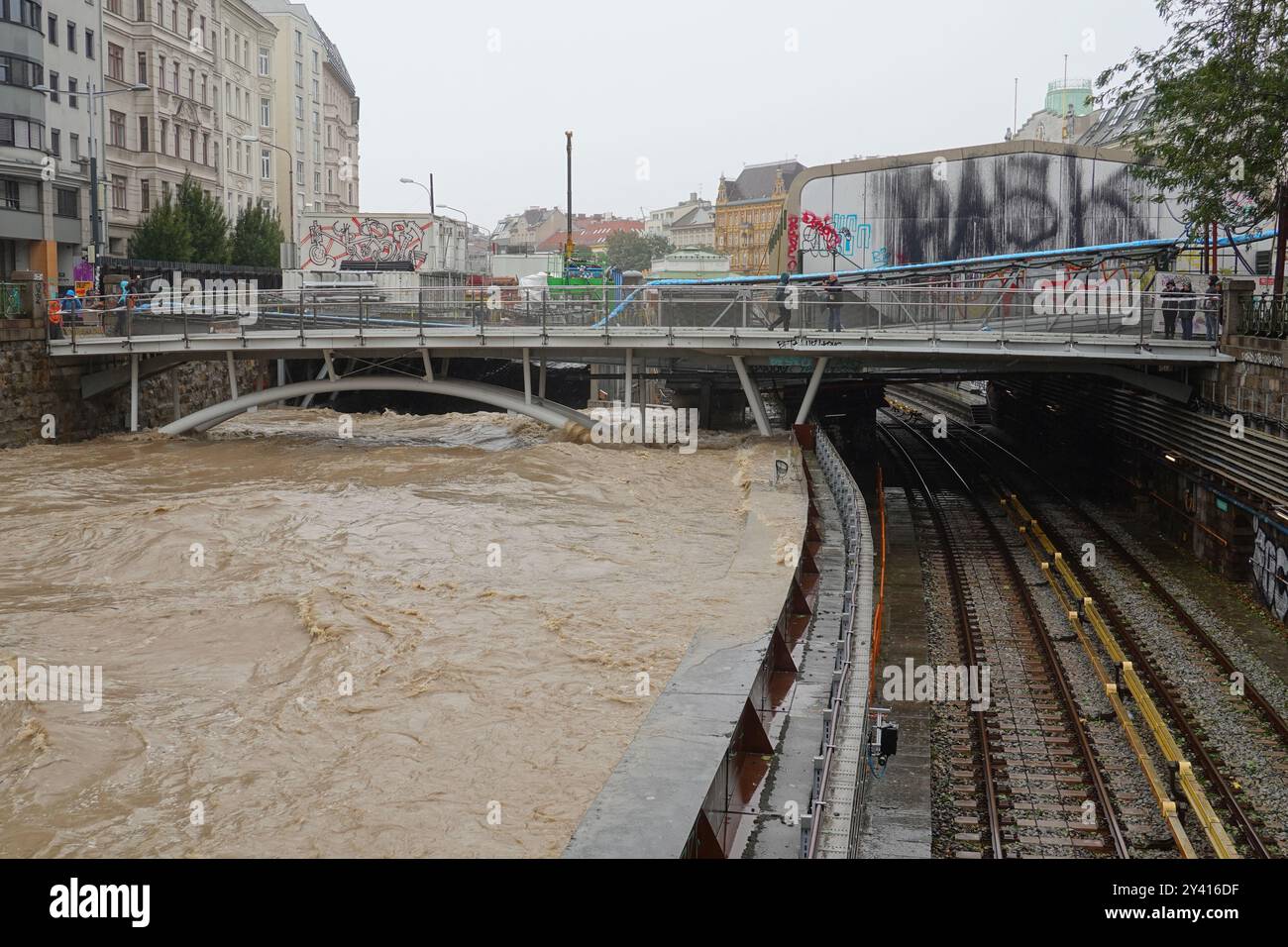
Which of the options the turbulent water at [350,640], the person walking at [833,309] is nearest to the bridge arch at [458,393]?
the turbulent water at [350,640]

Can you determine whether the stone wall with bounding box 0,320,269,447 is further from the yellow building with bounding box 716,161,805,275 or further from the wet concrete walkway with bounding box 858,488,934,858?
the yellow building with bounding box 716,161,805,275

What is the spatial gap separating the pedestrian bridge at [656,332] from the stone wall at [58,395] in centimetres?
50

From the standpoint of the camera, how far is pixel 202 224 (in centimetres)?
5431

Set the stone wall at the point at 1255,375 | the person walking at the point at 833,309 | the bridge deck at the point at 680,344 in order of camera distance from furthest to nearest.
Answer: the person walking at the point at 833,309 < the bridge deck at the point at 680,344 < the stone wall at the point at 1255,375

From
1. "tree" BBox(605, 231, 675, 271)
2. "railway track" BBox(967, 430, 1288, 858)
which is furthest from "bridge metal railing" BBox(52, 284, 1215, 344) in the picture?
"tree" BBox(605, 231, 675, 271)

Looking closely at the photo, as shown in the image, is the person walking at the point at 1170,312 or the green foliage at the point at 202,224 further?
the green foliage at the point at 202,224

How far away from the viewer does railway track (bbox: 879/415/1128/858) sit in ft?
42.2

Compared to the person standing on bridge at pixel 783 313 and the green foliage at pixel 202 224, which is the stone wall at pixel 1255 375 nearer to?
the person standing on bridge at pixel 783 313

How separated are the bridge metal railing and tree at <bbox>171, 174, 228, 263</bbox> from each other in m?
19.3

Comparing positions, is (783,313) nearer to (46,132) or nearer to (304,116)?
(46,132)

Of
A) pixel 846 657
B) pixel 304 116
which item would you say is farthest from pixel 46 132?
pixel 846 657

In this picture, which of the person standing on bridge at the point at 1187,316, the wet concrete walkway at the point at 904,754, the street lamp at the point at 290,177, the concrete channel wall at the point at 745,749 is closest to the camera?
the concrete channel wall at the point at 745,749

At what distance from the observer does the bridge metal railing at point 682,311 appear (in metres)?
27.4

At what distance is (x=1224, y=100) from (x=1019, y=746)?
15232 millimetres
